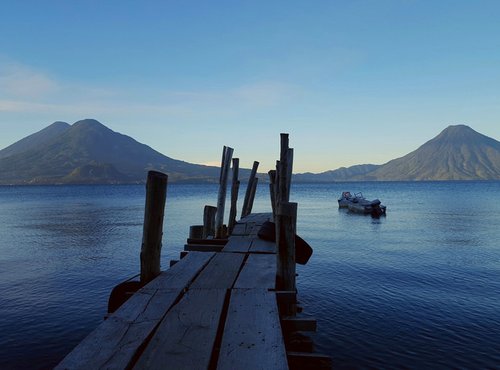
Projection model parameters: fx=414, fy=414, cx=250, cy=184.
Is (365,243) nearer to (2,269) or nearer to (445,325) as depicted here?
(445,325)

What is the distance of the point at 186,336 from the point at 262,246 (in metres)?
5.52

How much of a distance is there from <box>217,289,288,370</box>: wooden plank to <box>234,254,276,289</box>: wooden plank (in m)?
0.52

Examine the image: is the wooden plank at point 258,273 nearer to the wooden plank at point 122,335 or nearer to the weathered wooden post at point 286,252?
the weathered wooden post at point 286,252

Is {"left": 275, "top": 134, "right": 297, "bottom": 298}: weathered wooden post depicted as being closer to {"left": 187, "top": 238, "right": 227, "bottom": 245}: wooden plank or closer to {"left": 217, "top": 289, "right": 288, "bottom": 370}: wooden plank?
{"left": 217, "top": 289, "right": 288, "bottom": 370}: wooden plank

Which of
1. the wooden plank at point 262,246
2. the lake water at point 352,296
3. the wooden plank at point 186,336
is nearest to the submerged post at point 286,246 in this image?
the wooden plank at point 186,336

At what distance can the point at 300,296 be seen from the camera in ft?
43.8

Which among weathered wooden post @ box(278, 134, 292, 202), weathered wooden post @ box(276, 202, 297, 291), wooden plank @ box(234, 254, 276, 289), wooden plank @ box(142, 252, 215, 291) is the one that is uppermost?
weathered wooden post @ box(278, 134, 292, 202)

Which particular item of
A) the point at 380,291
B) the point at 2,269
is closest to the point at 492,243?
the point at 380,291

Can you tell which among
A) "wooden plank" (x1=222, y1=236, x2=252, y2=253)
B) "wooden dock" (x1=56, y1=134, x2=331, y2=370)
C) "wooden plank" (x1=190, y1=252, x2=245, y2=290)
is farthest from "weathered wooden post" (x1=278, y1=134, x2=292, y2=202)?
"wooden dock" (x1=56, y1=134, x2=331, y2=370)

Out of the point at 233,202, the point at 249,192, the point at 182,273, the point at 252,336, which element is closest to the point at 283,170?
the point at 182,273

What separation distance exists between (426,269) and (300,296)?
23.6ft

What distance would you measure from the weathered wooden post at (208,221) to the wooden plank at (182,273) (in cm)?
553

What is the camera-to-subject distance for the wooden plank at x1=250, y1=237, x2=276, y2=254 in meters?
9.05

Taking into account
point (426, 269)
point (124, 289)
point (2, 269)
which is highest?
point (124, 289)
